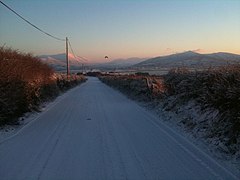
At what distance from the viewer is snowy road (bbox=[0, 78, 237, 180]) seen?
7.90 meters

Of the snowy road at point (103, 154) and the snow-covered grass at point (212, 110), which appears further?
the snow-covered grass at point (212, 110)

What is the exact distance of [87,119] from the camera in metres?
16.7

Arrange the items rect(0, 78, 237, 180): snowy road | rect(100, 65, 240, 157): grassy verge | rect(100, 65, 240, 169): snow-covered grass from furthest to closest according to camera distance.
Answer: rect(100, 65, 240, 157): grassy verge < rect(100, 65, 240, 169): snow-covered grass < rect(0, 78, 237, 180): snowy road

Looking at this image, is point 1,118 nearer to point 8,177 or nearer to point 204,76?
point 8,177

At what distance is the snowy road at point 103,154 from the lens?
7.90 m

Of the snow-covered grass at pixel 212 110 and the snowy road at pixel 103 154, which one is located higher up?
the snow-covered grass at pixel 212 110

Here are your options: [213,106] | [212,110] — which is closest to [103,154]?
[212,110]

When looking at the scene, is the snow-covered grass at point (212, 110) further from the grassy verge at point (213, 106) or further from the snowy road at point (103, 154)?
the snowy road at point (103, 154)

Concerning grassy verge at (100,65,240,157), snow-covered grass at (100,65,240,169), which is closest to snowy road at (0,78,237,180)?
snow-covered grass at (100,65,240,169)

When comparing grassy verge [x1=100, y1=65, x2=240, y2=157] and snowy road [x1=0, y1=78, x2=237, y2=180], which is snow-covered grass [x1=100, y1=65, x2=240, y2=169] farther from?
snowy road [x1=0, y1=78, x2=237, y2=180]

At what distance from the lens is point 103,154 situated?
965cm

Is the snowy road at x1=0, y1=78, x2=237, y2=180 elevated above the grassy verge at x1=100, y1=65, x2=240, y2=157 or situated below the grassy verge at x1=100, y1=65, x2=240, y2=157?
below

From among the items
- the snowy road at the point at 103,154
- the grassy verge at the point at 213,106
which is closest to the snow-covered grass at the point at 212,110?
the grassy verge at the point at 213,106

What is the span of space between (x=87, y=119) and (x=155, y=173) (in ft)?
29.7
